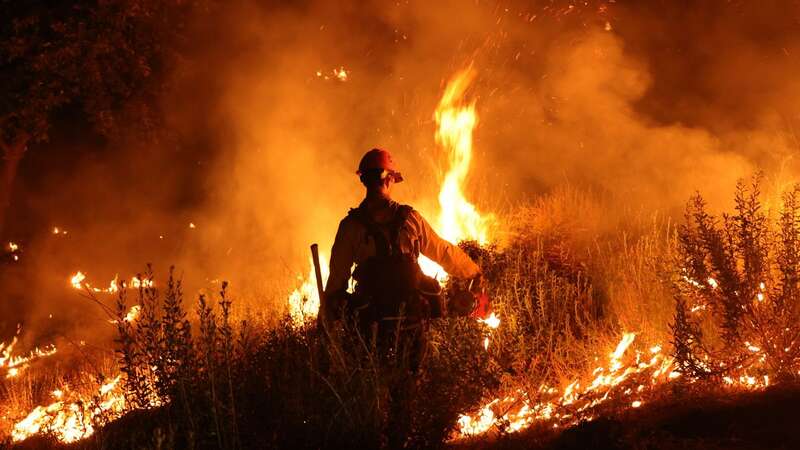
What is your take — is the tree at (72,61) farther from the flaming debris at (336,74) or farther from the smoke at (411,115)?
the flaming debris at (336,74)

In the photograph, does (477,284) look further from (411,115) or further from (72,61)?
(72,61)

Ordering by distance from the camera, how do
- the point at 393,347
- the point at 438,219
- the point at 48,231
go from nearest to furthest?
1. the point at 393,347
2. the point at 438,219
3. the point at 48,231

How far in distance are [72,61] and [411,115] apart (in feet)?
15.8

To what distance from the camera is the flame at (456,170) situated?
931 centimetres

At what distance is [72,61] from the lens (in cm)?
1091

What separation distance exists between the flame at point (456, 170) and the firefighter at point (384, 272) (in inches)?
142

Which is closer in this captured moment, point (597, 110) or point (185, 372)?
point (185, 372)

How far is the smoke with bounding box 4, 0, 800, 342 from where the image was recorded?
11.3m

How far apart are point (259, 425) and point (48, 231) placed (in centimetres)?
1024

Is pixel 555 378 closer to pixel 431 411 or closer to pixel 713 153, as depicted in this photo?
pixel 431 411

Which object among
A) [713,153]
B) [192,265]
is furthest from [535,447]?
[192,265]

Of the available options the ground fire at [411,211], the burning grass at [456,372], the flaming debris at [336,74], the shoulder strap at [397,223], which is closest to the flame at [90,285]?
the ground fire at [411,211]

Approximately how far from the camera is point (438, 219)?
9.76 m

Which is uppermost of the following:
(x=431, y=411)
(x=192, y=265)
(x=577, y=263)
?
(x=192, y=265)
